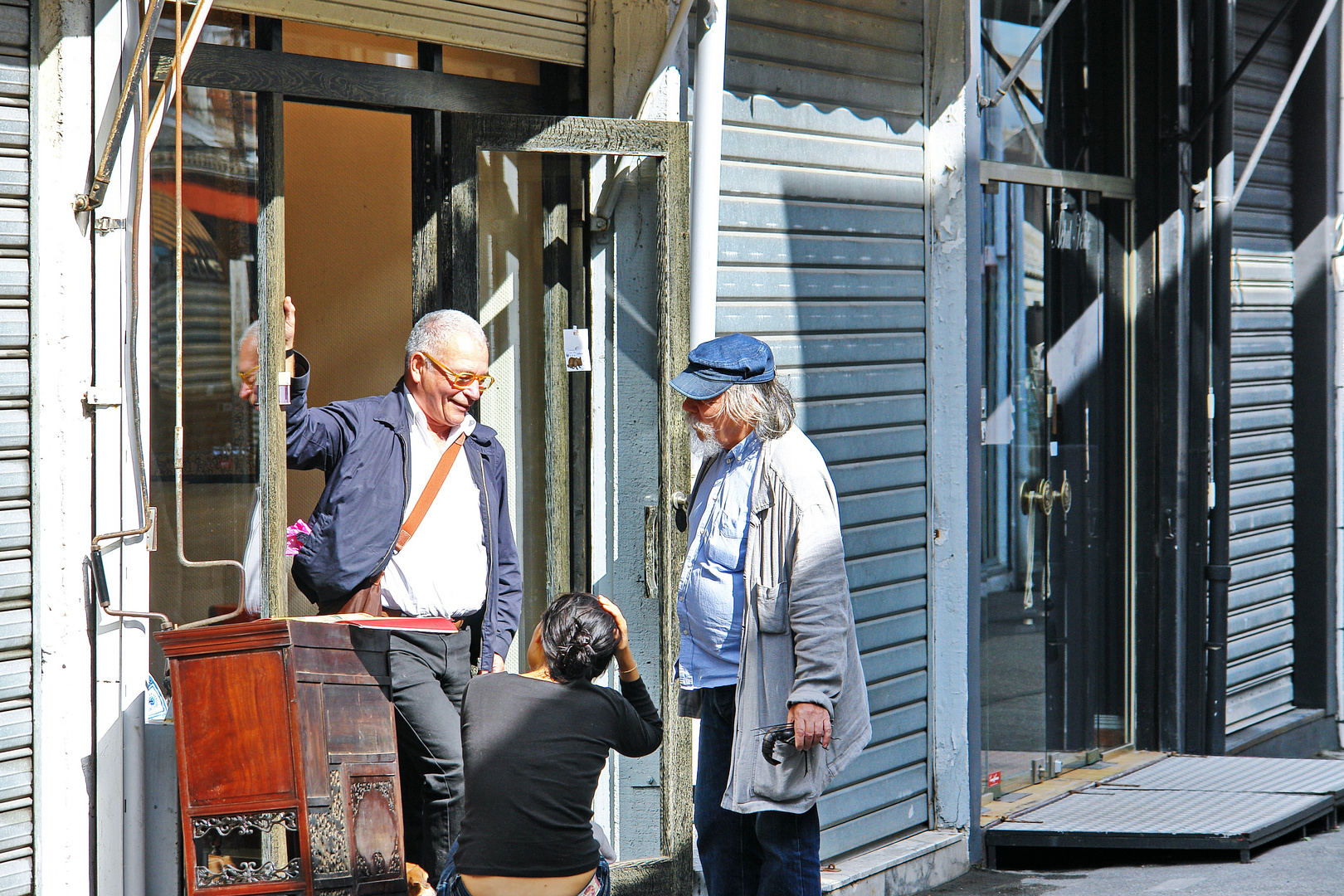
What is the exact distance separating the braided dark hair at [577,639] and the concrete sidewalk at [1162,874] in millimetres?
2472

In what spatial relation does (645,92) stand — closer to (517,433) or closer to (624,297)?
(624,297)

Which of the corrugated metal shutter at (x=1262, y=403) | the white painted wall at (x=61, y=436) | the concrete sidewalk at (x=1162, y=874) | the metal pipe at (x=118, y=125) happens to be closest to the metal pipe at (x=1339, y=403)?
the corrugated metal shutter at (x=1262, y=403)

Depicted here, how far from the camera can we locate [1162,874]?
5.04 meters

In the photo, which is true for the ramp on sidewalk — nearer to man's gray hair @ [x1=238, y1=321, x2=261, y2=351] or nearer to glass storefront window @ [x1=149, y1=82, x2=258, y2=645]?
glass storefront window @ [x1=149, y1=82, x2=258, y2=645]

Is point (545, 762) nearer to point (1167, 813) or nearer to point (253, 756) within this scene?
point (253, 756)

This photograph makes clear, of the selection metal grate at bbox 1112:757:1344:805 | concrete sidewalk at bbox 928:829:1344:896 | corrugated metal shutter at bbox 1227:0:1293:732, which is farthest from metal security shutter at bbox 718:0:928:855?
corrugated metal shutter at bbox 1227:0:1293:732

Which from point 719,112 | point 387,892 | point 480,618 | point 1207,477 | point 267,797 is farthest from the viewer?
point 1207,477

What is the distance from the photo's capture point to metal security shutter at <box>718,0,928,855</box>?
15.6 ft

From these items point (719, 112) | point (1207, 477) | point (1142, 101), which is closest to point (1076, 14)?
point (1142, 101)

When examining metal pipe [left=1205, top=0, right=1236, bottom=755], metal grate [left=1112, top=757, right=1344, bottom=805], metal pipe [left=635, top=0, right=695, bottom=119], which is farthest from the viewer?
metal pipe [left=1205, top=0, right=1236, bottom=755]

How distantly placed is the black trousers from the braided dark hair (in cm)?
65

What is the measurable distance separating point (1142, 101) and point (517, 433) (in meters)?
3.94

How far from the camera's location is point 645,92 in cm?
435

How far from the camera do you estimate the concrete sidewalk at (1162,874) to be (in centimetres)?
484
